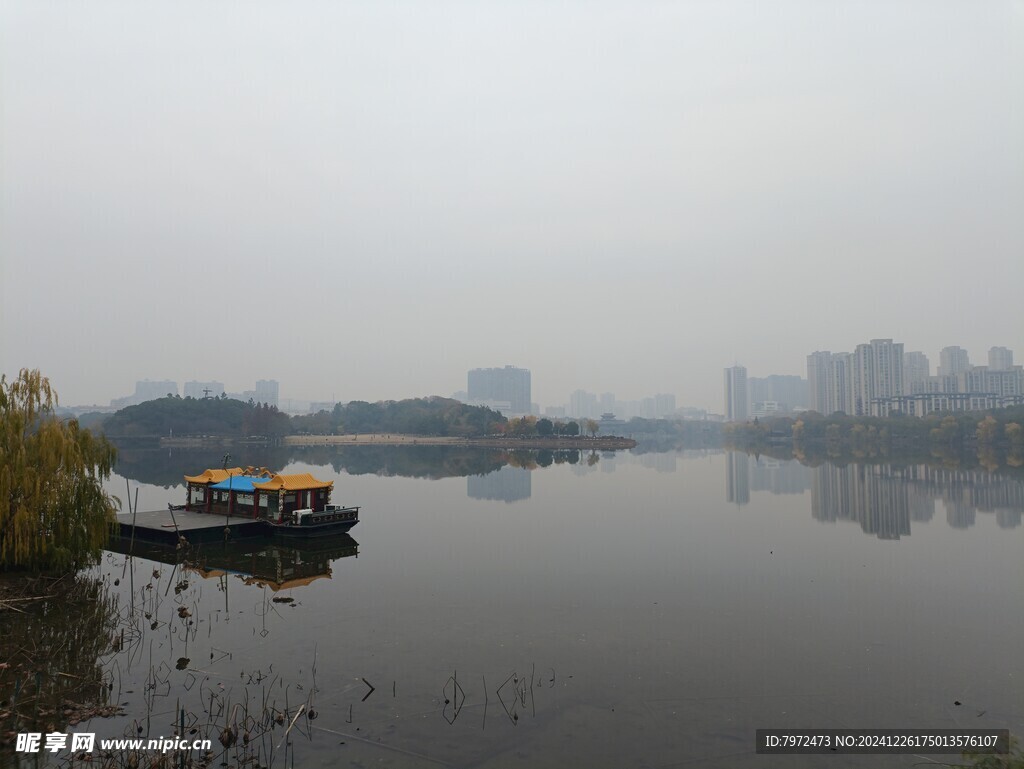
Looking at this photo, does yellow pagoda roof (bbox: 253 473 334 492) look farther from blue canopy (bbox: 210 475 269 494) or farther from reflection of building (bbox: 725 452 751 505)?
reflection of building (bbox: 725 452 751 505)

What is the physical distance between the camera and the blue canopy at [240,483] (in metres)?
25.5

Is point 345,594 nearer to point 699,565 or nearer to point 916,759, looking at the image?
point 699,565

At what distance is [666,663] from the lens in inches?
460

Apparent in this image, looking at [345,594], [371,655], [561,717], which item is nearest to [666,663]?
[561,717]

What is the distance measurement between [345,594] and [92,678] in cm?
672

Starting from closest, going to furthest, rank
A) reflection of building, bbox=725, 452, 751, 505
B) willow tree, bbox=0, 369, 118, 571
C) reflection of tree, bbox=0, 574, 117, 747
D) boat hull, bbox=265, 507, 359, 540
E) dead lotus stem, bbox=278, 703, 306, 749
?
dead lotus stem, bbox=278, 703, 306, 749, reflection of tree, bbox=0, 574, 117, 747, willow tree, bbox=0, 369, 118, 571, boat hull, bbox=265, 507, 359, 540, reflection of building, bbox=725, 452, 751, 505

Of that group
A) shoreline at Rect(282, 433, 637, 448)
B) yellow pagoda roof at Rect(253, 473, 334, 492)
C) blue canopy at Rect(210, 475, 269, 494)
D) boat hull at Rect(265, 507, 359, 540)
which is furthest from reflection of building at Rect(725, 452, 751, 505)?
shoreline at Rect(282, 433, 637, 448)

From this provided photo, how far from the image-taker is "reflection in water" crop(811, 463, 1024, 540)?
94.4 ft

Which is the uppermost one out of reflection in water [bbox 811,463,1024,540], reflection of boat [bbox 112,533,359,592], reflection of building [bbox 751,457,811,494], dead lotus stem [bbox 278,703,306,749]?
dead lotus stem [bbox 278,703,306,749]

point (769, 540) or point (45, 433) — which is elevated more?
point (45, 433)

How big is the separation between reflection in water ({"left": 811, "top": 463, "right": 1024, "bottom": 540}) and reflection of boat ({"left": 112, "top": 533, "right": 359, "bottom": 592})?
65.5 feet

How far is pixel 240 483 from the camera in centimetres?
2586

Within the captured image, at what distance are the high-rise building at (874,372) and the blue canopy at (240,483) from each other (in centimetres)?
18615

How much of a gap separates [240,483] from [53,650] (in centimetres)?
1474
